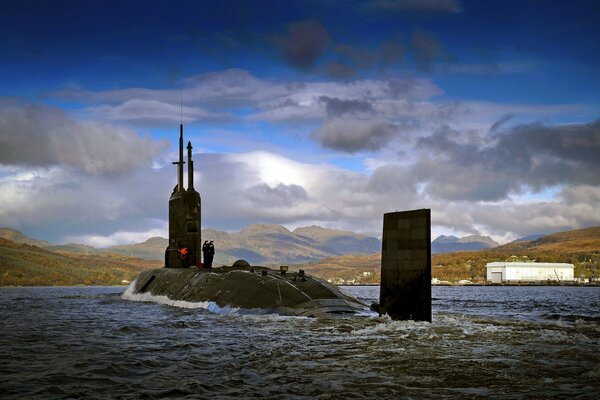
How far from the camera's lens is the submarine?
24734mm

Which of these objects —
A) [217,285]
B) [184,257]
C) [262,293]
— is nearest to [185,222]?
[184,257]

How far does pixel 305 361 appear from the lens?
1302 centimetres

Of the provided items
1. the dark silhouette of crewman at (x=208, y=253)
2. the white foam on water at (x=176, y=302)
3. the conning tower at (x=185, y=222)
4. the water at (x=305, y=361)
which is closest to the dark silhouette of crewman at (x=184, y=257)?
the conning tower at (x=185, y=222)

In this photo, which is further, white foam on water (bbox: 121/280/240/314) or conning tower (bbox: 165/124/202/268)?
conning tower (bbox: 165/124/202/268)

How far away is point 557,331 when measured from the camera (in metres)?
18.9

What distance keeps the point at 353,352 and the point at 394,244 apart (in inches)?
276

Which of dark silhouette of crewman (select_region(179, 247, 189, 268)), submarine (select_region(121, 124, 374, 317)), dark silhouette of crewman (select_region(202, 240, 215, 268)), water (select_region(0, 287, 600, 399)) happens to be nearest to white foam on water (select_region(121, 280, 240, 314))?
submarine (select_region(121, 124, 374, 317))

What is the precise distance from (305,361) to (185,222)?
24645 millimetres

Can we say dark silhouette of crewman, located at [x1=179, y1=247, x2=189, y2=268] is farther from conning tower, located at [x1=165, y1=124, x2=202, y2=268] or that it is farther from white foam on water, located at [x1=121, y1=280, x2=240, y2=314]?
white foam on water, located at [x1=121, y1=280, x2=240, y2=314]

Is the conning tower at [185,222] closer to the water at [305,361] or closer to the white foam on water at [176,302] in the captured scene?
the white foam on water at [176,302]

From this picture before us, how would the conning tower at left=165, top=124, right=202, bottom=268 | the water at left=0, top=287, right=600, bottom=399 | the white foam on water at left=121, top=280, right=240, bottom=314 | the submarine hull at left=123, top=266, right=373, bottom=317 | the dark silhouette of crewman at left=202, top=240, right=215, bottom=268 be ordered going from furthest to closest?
the conning tower at left=165, top=124, right=202, bottom=268 < the dark silhouette of crewman at left=202, top=240, right=215, bottom=268 < the white foam on water at left=121, top=280, right=240, bottom=314 < the submarine hull at left=123, top=266, right=373, bottom=317 < the water at left=0, top=287, right=600, bottom=399

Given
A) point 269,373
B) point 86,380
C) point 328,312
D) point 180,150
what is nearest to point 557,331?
point 328,312

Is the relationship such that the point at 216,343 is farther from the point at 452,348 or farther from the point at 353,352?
the point at 452,348

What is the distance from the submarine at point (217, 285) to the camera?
81.1 feet
